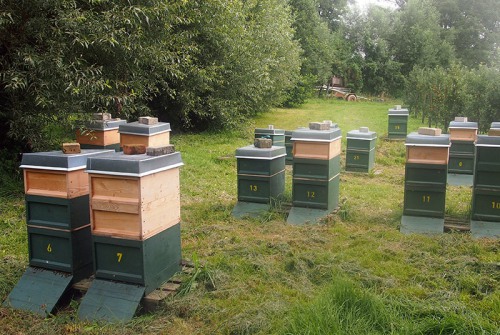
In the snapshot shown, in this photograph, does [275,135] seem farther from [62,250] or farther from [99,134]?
[62,250]

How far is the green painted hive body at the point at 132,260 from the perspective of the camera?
4160 millimetres

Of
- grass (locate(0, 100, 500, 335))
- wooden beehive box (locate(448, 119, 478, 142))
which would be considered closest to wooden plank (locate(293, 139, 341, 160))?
grass (locate(0, 100, 500, 335))

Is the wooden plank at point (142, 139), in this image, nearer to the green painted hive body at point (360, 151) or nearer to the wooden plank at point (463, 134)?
the green painted hive body at point (360, 151)

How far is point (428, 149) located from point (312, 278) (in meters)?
2.71

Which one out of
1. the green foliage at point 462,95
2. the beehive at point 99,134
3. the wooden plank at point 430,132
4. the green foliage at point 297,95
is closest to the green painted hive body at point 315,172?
the wooden plank at point 430,132

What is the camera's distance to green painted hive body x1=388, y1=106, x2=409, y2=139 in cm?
1423

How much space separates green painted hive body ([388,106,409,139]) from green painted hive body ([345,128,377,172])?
12.8ft

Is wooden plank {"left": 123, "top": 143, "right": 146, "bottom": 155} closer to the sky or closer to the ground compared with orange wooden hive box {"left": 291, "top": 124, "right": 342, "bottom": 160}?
closer to the sky

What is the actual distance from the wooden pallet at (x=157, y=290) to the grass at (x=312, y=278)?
7cm

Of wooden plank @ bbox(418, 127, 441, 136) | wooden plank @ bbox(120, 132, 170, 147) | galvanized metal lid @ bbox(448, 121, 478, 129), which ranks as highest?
wooden plank @ bbox(418, 127, 441, 136)

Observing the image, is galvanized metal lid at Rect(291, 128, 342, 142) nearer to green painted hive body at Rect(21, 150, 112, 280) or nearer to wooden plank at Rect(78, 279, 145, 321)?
green painted hive body at Rect(21, 150, 112, 280)

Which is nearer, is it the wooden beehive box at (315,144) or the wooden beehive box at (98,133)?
the wooden beehive box at (315,144)

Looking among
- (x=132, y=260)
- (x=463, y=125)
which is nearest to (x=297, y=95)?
(x=463, y=125)

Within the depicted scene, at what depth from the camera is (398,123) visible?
562 inches
